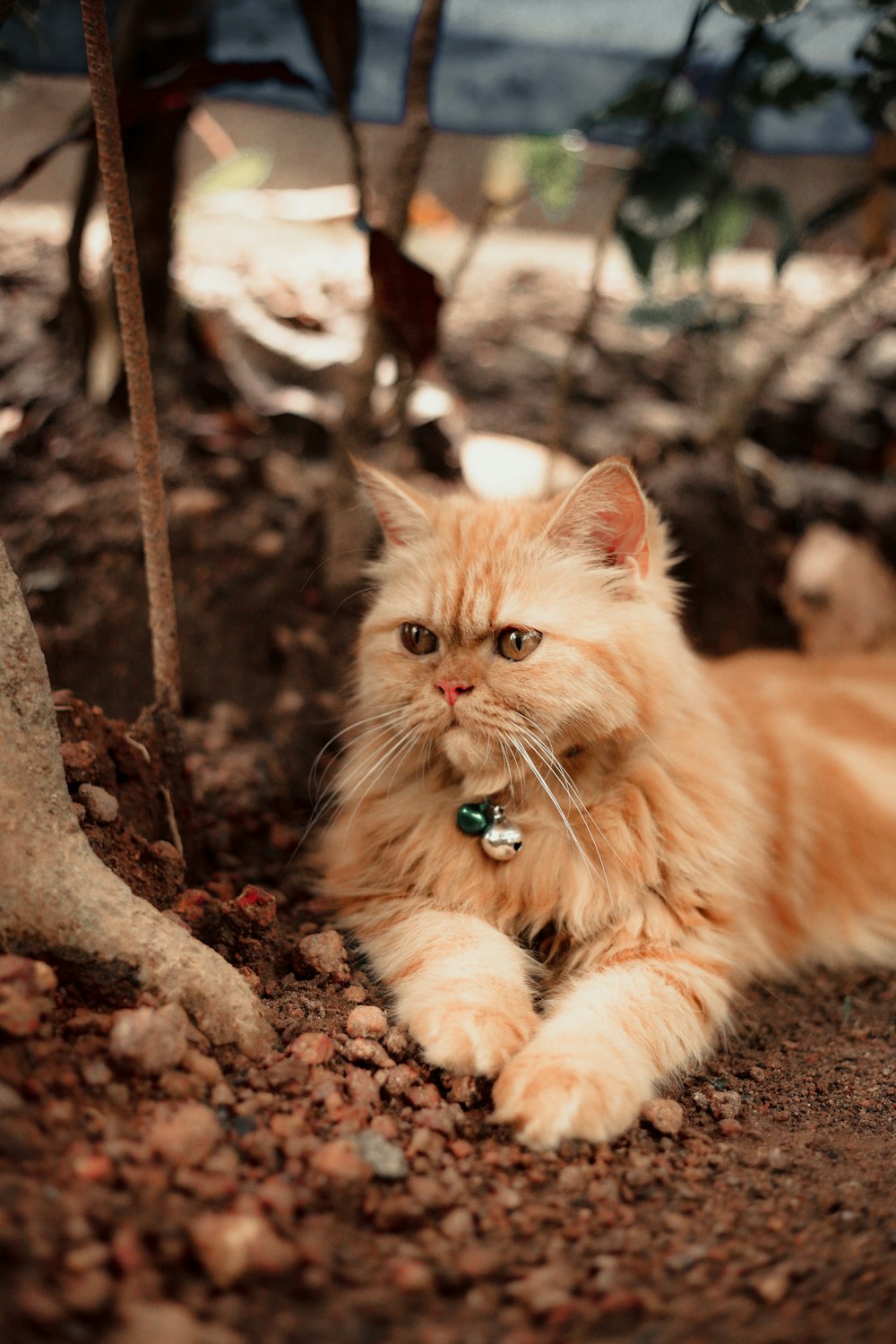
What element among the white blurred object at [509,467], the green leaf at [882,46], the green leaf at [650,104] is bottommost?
the white blurred object at [509,467]

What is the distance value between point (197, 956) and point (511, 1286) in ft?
2.33

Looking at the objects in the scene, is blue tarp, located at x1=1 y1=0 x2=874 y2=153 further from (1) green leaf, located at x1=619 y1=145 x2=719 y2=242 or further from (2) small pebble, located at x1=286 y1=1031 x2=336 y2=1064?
(2) small pebble, located at x1=286 y1=1031 x2=336 y2=1064

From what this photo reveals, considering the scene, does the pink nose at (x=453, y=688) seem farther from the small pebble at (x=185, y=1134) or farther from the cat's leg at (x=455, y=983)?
the small pebble at (x=185, y=1134)

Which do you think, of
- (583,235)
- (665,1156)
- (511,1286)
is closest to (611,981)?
(665,1156)

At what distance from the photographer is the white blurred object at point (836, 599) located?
13.2 feet

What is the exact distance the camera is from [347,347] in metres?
4.02

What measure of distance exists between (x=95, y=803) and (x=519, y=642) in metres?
0.90

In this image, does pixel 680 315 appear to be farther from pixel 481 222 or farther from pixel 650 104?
pixel 481 222

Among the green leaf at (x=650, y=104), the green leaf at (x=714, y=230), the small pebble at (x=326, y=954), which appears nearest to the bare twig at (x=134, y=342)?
the small pebble at (x=326, y=954)

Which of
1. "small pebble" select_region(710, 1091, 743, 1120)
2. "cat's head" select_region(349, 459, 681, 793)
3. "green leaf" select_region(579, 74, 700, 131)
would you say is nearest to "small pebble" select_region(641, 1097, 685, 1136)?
"small pebble" select_region(710, 1091, 743, 1120)

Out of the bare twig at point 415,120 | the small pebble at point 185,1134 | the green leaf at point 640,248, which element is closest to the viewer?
the small pebble at point 185,1134

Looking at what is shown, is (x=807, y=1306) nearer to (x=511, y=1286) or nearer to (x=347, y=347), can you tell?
(x=511, y=1286)

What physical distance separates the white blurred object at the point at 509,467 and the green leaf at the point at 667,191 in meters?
0.83

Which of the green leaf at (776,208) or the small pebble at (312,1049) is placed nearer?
the small pebble at (312,1049)
